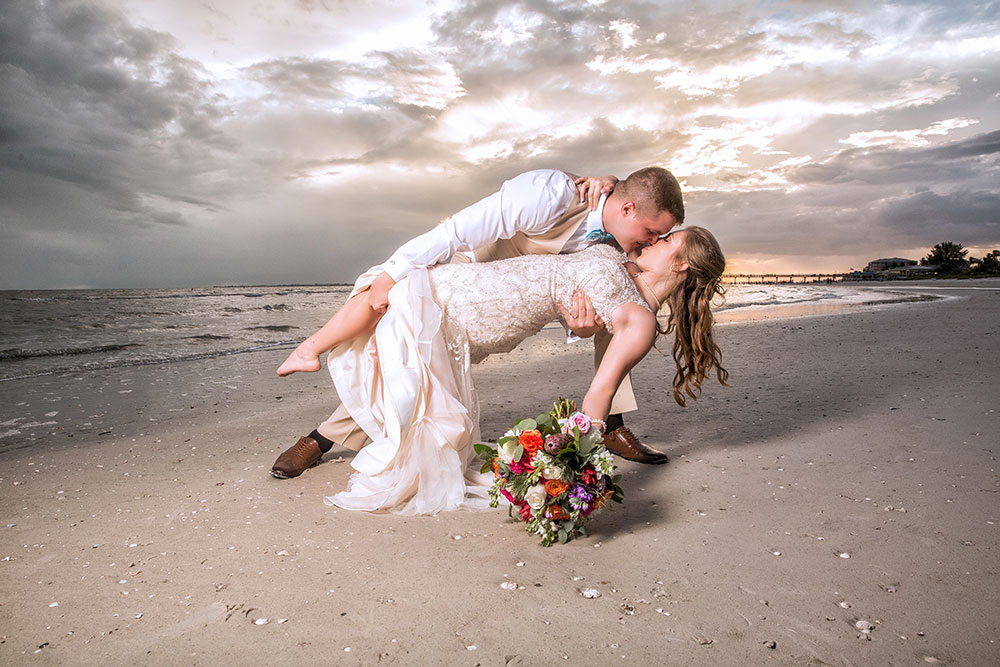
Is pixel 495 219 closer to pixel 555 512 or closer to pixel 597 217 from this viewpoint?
pixel 597 217

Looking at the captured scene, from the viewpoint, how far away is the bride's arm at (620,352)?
124 inches

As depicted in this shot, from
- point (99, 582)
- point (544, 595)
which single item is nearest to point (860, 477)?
point (544, 595)

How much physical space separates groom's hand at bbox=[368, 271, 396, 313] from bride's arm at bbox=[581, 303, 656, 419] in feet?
4.12

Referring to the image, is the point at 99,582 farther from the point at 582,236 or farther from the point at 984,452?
the point at 984,452

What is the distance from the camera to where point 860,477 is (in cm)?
362

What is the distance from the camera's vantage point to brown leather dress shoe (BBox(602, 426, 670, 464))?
408cm

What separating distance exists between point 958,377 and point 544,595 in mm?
5748

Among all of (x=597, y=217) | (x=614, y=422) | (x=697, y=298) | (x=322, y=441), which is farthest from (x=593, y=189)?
(x=322, y=441)

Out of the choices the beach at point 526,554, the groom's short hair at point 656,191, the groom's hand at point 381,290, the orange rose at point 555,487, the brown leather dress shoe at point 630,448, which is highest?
the groom's short hair at point 656,191

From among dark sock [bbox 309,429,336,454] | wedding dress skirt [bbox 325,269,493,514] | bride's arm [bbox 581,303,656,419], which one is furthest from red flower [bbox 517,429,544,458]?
dark sock [bbox 309,429,336,454]

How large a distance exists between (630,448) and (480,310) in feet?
4.78

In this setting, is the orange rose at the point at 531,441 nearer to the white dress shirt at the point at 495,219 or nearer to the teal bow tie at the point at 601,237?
the white dress shirt at the point at 495,219

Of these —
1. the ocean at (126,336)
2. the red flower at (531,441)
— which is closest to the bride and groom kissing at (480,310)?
the red flower at (531,441)

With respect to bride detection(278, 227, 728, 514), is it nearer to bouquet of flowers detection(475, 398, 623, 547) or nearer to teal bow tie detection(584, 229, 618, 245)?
teal bow tie detection(584, 229, 618, 245)
